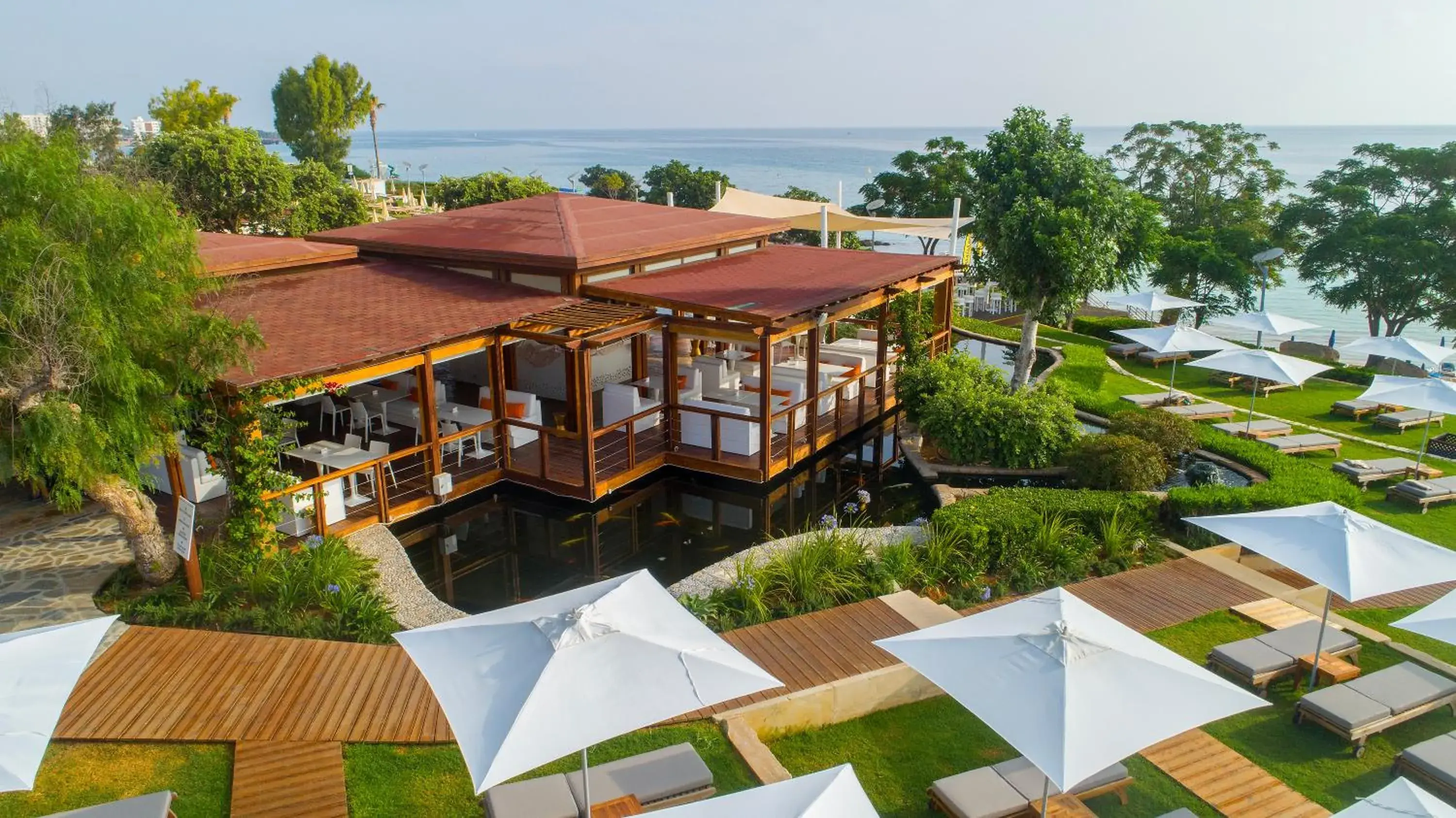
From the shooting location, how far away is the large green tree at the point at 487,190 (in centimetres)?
4200

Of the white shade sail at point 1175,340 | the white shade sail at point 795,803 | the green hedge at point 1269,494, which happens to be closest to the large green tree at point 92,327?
the white shade sail at point 795,803

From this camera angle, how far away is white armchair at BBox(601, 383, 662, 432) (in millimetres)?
14305

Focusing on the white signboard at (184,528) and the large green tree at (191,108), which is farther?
the large green tree at (191,108)

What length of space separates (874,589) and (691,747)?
12.2ft

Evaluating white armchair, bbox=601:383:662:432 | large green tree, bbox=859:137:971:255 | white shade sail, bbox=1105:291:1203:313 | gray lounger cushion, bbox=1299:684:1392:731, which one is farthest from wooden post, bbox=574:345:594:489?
large green tree, bbox=859:137:971:255

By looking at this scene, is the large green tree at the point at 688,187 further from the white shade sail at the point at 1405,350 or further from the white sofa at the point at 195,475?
the white sofa at the point at 195,475

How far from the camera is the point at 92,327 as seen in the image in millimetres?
7895

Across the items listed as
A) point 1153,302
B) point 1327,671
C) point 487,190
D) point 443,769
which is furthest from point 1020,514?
point 487,190

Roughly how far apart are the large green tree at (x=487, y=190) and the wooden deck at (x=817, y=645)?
34773mm

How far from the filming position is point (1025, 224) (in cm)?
1581

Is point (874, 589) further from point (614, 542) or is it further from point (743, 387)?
point (743, 387)

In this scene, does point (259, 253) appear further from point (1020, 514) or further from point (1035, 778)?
point (1035, 778)

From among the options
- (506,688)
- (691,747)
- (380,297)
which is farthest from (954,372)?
(506,688)

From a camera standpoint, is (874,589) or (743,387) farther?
(743,387)
